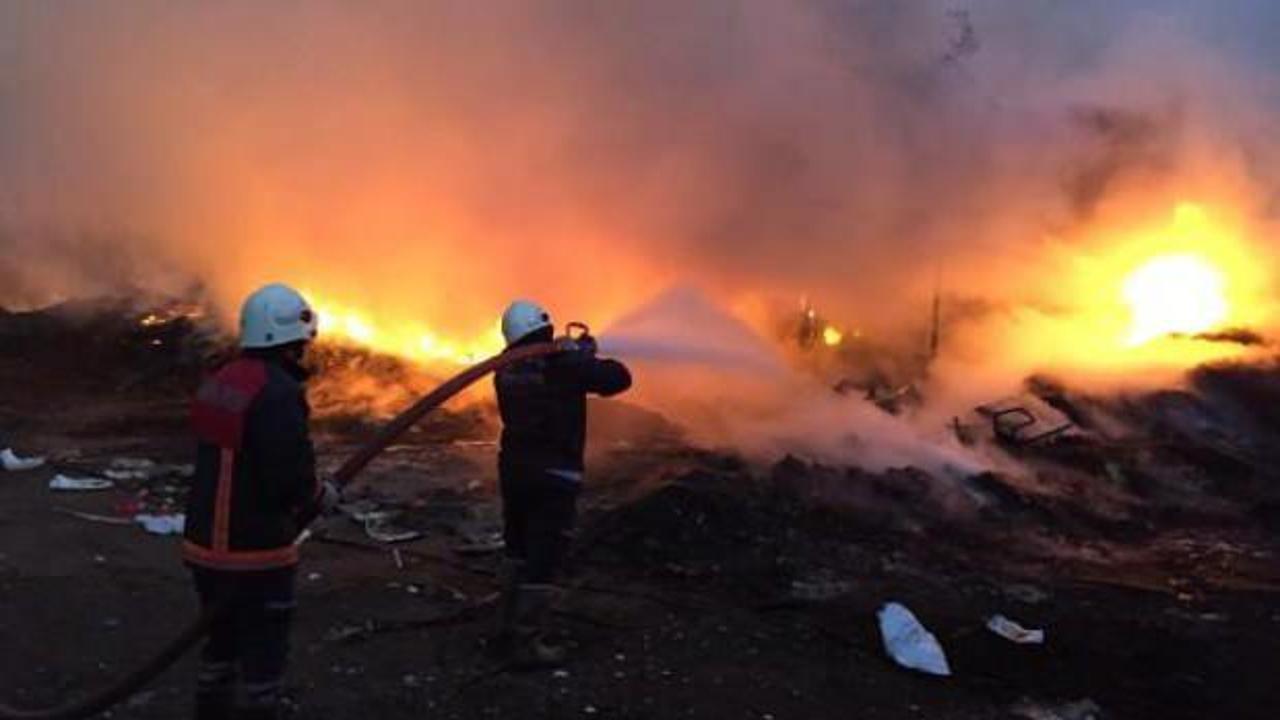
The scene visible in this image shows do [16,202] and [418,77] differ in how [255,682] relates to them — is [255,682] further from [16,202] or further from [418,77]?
[16,202]

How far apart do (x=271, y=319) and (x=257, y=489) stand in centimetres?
52

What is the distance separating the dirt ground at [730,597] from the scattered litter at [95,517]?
43mm

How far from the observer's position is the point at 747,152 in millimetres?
12891

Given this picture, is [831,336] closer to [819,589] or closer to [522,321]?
[819,589]

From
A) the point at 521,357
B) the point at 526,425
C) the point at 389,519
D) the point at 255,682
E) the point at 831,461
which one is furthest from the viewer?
the point at 831,461

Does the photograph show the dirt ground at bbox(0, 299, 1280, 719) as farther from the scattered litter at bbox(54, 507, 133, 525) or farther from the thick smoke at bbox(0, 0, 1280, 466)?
the thick smoke at bbox(0, 0, 1280, 466)

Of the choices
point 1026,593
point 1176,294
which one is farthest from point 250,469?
point 1176,294

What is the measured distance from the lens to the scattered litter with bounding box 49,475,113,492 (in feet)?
27.8

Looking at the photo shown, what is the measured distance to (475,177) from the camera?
13.0 meters

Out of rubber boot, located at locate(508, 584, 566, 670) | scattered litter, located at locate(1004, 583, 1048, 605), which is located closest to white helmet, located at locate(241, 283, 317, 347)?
rubber boot, located at locate(508, 584, 566, 670)

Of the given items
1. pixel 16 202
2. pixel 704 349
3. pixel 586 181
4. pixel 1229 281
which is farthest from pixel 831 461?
pixel 16 202

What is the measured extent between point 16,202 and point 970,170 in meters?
11.8

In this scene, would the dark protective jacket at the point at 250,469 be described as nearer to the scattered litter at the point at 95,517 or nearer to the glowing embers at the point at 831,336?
the scattered litter at the point at 95,517

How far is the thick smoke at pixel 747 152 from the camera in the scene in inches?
504
